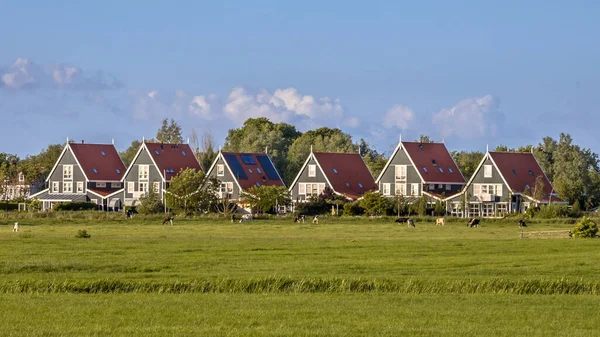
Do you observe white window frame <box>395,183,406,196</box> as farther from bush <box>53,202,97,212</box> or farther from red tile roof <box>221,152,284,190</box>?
bush <box>53,202,97,212</box>

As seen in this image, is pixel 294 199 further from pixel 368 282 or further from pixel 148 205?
pixel 368 282

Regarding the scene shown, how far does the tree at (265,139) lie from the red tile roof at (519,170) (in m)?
25.8

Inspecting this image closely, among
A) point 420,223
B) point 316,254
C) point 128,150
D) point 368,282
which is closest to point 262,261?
point 316,254

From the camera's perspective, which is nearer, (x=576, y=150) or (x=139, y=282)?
(x=139, y=282)

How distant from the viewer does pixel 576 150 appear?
115 metres

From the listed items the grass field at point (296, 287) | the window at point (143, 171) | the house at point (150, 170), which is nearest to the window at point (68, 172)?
the house at point (150, 170)

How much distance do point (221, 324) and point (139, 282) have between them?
27.7 feet

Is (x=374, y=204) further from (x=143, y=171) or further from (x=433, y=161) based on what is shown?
(x=143, y=171)

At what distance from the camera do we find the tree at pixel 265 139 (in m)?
123

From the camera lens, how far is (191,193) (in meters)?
90.1

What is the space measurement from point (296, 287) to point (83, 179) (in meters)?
81.3

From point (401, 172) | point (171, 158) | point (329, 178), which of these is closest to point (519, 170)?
point (401, 172)

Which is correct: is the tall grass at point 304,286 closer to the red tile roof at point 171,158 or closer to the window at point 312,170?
the window at point 312,170

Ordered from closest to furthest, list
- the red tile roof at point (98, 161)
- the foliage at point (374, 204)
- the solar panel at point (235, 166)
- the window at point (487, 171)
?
the foliage at point (374, 204) → the window at point (487, 171) → the solar panel at point (235, 166) → the red tile roof at point (98, 161)
